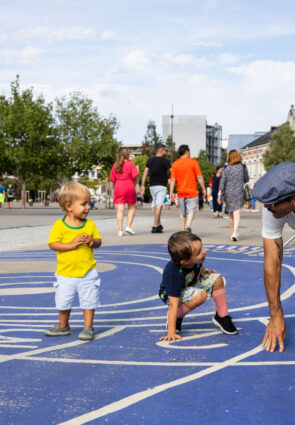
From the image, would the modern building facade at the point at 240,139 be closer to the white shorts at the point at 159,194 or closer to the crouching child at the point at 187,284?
the white shorts at the point at 159,194

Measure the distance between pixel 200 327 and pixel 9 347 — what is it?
1483 millimetres

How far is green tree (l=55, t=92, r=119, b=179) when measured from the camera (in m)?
59.7

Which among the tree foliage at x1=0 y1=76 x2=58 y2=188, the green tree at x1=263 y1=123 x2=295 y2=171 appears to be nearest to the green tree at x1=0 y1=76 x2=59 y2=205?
the tree foliage at x1=0 y1=76 x2=58 y2=188

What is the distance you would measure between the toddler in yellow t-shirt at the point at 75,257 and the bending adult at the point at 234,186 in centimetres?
784

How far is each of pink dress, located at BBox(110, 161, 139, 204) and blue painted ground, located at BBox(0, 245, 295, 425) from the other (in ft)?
23.0

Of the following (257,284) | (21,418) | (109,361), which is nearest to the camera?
(21,418)

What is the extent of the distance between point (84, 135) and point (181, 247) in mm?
57096

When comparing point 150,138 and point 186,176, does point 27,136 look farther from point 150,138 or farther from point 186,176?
point 150,138

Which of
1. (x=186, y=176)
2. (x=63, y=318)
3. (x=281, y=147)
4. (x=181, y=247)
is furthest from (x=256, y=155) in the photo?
(x=181, y=247)

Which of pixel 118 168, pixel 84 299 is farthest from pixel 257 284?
pixel 118 168

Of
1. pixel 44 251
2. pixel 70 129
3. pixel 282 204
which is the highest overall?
pixel 70 129

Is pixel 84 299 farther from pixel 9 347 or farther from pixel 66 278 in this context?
pixel 9 347

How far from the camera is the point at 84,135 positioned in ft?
198

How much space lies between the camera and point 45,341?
440 centimetres
